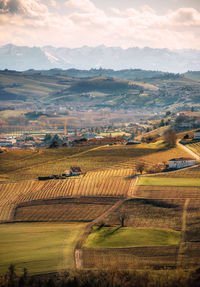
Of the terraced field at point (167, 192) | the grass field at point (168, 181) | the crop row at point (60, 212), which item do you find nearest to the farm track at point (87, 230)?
the crop row at point (60, 212)

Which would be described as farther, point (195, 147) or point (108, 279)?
point (195, 147)

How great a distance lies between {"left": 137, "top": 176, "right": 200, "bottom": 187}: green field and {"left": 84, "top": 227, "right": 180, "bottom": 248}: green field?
19.2m

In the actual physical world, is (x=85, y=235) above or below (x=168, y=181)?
below

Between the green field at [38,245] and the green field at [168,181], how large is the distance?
20138 mm

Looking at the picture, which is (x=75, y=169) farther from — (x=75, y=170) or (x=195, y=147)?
(x=195, y=147)

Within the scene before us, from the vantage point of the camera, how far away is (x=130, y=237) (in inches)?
2388

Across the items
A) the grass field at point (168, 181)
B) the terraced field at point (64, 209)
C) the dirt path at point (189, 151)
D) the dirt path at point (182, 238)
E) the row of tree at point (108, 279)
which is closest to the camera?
the row of tree at point (108, 279)

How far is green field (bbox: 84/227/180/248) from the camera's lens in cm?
5847

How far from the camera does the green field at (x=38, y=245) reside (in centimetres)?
5362

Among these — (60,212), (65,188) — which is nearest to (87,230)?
(60,212)

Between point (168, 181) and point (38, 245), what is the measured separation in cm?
3191

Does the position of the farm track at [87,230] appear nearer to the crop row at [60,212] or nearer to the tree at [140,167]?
the crop row at [60,212]

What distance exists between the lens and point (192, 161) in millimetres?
94625

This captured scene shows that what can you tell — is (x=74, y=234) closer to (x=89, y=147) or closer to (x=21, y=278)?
(x=21, y=278)
